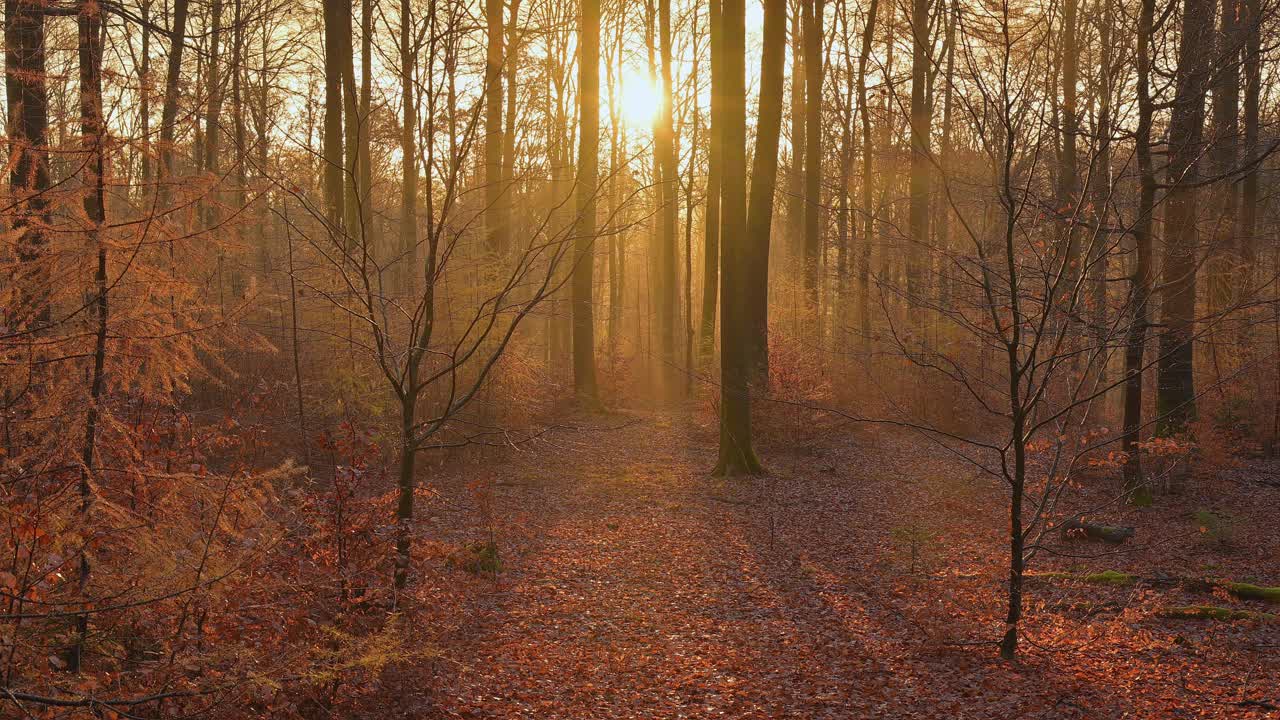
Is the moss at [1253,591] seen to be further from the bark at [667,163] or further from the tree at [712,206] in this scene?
the bark at [667,163]

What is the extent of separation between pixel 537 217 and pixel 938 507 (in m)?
13.8

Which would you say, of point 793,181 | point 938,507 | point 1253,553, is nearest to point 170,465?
point 938,507

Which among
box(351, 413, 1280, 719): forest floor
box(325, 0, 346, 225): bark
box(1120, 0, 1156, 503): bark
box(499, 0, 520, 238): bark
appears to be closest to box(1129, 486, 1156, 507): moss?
box(1120, 0, 1156, 503): bark

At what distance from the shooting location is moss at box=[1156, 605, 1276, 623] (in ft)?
19.7

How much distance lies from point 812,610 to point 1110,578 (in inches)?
108

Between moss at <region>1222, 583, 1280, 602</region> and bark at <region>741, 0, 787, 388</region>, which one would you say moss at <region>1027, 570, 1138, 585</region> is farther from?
bark at <region>741, 0, 787, 388</region>

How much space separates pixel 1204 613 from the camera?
6.10 m

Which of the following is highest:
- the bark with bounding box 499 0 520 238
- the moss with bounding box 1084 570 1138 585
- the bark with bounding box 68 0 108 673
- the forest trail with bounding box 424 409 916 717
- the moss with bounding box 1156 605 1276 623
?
the bark with bounding box 499 0 520 238

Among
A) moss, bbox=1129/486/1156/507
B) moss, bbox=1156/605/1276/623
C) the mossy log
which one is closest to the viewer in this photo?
moss, bbox=1156/605/1276/623

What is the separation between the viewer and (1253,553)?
797 centimetres

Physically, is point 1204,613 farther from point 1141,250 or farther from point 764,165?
point 764,165

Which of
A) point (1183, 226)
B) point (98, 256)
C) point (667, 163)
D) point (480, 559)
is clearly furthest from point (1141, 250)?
point (667, 163)

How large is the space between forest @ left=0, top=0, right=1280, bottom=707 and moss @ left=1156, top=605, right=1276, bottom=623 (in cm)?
3

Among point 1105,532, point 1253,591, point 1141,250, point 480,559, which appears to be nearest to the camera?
point 1253,591
